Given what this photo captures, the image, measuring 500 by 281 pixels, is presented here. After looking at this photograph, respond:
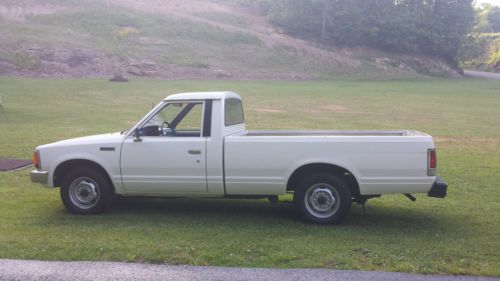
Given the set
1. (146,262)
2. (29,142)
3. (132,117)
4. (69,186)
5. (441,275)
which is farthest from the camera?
(132,117)

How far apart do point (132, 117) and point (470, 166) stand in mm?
13501

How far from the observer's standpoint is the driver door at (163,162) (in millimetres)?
7176

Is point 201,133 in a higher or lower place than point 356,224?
higher

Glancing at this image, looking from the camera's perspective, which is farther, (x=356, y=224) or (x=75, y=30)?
(x=75, y=30)

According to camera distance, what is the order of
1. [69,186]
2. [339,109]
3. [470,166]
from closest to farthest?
1. [69,186]
2. [470,166]
3. [339,109]

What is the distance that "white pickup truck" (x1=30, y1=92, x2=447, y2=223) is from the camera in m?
6.86

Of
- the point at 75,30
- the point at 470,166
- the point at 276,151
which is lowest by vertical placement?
the point at 470,166

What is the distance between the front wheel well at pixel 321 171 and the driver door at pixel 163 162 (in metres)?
1.19

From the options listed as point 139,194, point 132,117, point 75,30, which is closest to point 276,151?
point 139,194

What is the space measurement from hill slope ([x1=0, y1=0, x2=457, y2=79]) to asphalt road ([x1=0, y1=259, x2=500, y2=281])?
36314mm

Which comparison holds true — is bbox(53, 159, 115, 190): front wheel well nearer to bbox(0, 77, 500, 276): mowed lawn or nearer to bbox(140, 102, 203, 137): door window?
bbox(0, 77, 500, 276): mowed lawn

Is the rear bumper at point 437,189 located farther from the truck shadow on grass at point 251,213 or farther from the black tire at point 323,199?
the black tire at point 323,199

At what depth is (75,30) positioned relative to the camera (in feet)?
175

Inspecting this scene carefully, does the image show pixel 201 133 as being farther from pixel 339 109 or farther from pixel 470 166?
pixel 339 109
